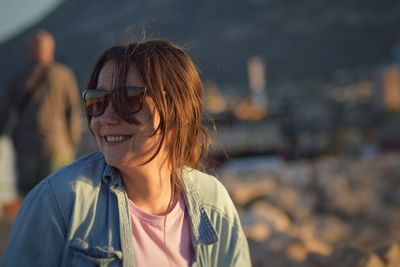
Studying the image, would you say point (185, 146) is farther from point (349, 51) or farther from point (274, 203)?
point (349, 51)

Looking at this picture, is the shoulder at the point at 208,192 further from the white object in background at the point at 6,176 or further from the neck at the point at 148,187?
the white object in background at the point at 6,176

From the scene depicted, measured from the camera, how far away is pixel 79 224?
1.90 metres

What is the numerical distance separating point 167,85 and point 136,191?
36 cm

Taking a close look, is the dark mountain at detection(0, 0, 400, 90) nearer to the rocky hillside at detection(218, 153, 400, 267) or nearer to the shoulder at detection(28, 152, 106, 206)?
the rocky hillside at detection(218, 153, 400, 267)

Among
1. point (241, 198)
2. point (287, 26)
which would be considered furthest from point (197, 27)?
point (241, 198)

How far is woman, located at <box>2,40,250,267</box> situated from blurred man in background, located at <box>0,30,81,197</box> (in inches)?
111

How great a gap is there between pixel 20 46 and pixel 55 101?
12333 centimetres

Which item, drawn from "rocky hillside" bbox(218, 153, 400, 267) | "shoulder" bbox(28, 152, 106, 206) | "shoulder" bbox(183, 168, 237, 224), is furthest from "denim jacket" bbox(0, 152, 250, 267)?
"rocky hillside" bbox(218, 153, 400, 267)

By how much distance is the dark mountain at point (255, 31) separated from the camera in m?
98.6

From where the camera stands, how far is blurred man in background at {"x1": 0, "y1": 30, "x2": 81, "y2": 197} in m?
4.86

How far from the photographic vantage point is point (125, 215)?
6.50 ft

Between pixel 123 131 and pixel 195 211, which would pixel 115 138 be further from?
pixel 195 211

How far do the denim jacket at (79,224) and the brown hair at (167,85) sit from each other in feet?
0.61

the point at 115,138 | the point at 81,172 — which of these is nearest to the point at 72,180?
the point at 81,172
